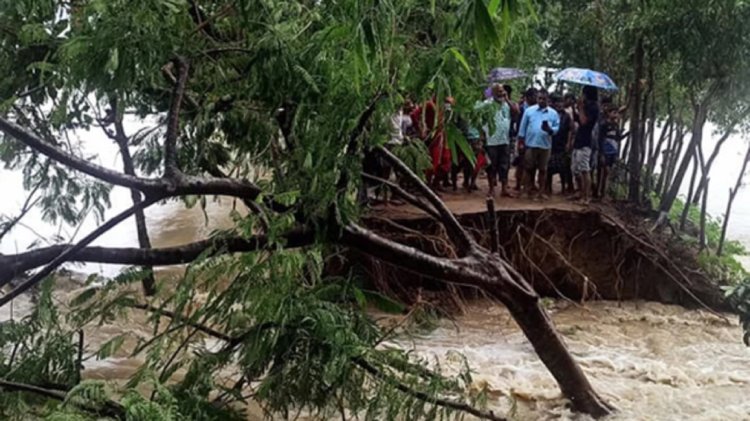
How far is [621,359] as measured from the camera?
24.7 ft

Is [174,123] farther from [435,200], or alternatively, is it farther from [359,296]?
[435,200]

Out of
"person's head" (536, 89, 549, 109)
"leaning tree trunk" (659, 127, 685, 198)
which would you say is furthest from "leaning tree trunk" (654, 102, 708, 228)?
"person's head" (536, 89, 549, 109)

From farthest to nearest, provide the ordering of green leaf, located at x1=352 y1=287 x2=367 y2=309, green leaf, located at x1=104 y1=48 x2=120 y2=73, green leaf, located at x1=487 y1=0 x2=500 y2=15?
green leaf, located at x1=352 y1=287 x2=367 y2=309 < green leaf, located at x1=104 y1=48 x2=120 y2=73 < green leaf, located at x1=487 y1=0 x2=500 y2=15

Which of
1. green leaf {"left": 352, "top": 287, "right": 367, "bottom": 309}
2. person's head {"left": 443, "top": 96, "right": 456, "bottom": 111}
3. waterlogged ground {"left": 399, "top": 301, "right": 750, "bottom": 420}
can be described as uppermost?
person's head {"left": 443, "top": 96, "right": 456, "bottom": 111}

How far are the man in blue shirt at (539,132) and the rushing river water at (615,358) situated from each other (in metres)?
1.86

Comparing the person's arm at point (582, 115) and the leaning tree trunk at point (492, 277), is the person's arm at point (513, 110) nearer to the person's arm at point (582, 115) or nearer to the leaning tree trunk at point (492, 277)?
the person's arm at point (582, 115)

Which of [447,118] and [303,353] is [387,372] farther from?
[447,118]

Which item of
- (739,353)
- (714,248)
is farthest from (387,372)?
(714,248)

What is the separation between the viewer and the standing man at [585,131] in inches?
353

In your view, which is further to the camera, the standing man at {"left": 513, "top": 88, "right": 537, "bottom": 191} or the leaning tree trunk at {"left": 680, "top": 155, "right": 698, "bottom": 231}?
the leaning tree trunk at {"left": 680, "top": 155, "right": 698, "bottom": 231}

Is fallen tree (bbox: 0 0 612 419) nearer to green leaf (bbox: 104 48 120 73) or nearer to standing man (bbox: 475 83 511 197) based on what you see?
green leaf (bbox: 104 48 120 73)

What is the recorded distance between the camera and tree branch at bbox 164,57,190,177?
3.51 meters

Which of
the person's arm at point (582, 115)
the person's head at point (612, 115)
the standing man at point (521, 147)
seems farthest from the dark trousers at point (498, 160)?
the person's head at point (612, 115)

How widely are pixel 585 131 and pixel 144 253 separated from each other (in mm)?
6601
